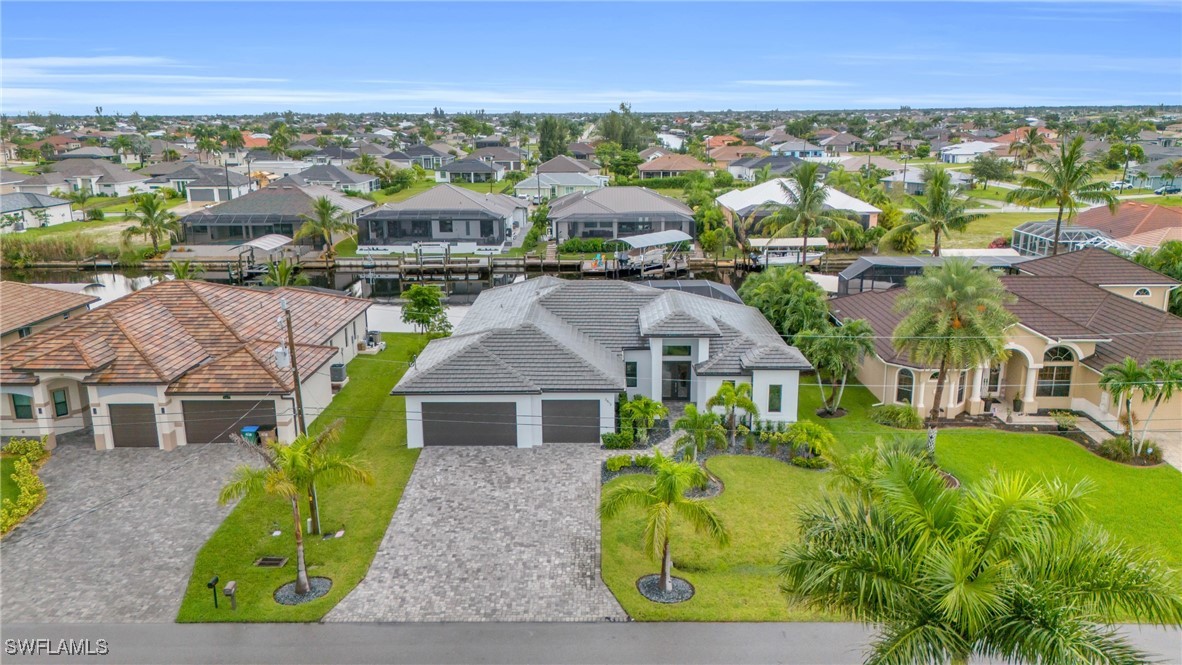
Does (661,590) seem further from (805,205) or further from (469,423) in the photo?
(805,205)

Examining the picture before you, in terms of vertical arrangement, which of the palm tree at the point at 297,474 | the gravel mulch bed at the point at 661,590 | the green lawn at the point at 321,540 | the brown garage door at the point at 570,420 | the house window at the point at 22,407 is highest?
→ the palm tree at the point at 297,474

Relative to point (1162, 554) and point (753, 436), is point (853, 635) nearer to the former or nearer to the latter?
point (1162, 554)

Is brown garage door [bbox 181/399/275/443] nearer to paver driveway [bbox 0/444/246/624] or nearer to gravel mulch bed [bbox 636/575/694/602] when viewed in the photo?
paver driveway [bbox 0/444/246/624]

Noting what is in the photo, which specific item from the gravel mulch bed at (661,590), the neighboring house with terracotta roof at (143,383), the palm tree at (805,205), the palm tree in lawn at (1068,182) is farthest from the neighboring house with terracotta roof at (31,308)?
the palm tree in lawn at (1068,182)

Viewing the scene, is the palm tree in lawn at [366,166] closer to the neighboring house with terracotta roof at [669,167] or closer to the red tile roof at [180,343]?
the neighboring house with terracotta roof at [669,167]

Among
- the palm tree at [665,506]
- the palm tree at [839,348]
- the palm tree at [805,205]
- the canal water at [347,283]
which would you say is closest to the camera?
the palm tree at [665,506]

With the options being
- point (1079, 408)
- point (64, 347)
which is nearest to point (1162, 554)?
point (1079, 408)

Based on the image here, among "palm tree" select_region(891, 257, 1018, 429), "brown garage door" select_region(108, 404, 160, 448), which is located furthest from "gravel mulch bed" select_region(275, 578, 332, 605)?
"palm tree" select_region(891, 257, 1018, 429)
